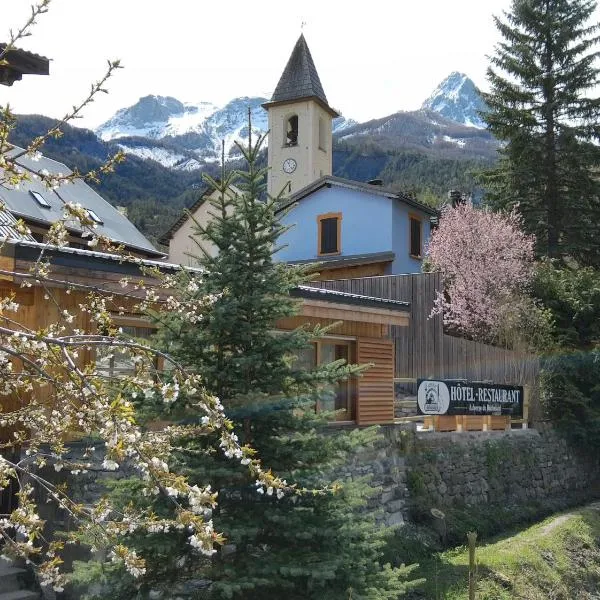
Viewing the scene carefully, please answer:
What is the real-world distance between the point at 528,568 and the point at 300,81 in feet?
108

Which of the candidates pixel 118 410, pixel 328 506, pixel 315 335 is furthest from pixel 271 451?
pixel 118 410

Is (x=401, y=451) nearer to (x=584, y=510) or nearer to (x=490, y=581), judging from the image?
(x=490, y=581)

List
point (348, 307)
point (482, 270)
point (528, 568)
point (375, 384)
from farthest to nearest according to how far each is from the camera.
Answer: point (482, 270)
point (375, 384)
point (348, 307)
point (528, 568)

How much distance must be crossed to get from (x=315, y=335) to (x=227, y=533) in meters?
2.10

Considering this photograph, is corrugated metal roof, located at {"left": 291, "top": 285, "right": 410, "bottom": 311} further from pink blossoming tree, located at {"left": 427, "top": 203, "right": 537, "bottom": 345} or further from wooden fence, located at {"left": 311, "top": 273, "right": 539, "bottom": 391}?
pink blossoming tree, located at {"left": 427, "top": 203, "right": 537, "bottom": 345}

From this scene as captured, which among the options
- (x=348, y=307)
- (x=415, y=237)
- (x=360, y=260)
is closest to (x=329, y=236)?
(x=360, y=260)

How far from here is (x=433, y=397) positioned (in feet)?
46.0

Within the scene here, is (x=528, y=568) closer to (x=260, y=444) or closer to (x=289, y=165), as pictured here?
(x=260, y=444)

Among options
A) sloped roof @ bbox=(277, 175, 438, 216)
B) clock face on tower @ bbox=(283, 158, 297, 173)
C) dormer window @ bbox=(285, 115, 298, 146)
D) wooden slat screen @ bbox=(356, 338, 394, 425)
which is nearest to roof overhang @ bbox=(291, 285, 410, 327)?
wooden slat screen @ bbox=(356, 338, 394, 425)

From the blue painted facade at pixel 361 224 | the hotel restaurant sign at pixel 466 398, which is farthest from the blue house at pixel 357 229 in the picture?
the hotel restaurant sign at pixel 466 398

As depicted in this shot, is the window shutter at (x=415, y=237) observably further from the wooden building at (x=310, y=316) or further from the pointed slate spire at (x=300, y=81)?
the pointed slate spire at (x=300, y=81)

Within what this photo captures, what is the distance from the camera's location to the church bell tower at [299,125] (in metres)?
38.3

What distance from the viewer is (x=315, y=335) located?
7.04m

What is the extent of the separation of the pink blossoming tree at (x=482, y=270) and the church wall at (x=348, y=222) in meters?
2.14
